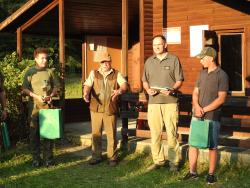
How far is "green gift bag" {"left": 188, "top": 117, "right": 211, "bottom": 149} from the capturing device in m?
6.54

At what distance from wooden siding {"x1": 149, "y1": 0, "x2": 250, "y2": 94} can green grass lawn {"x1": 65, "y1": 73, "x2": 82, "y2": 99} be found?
11267mm

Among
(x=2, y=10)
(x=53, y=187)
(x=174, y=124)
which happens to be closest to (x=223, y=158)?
(x=174, y=124)

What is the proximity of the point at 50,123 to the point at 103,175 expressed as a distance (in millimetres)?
1208

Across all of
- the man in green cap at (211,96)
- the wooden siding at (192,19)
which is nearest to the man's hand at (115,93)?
the man in green cap at (211,96)

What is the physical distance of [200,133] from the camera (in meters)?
6.59

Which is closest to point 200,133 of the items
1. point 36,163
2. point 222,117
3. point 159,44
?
point 159,44

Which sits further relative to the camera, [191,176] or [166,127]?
[166,127]

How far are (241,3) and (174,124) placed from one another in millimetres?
3721

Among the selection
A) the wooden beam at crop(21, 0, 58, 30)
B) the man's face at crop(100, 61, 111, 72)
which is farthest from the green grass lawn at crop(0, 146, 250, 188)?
the wooden beam at crop(21, 0, 58, 30)

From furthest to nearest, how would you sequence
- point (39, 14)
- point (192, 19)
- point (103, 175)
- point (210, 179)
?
point (39, 14), point (192, 19), point (103, 175), point (210, 179)

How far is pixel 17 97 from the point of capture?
9.86 m

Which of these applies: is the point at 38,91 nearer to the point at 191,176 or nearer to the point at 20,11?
the point at 191,176

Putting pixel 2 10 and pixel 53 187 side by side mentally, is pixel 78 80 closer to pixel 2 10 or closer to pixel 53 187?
pixel 2 10

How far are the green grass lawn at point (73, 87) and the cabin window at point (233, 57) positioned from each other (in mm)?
12257
